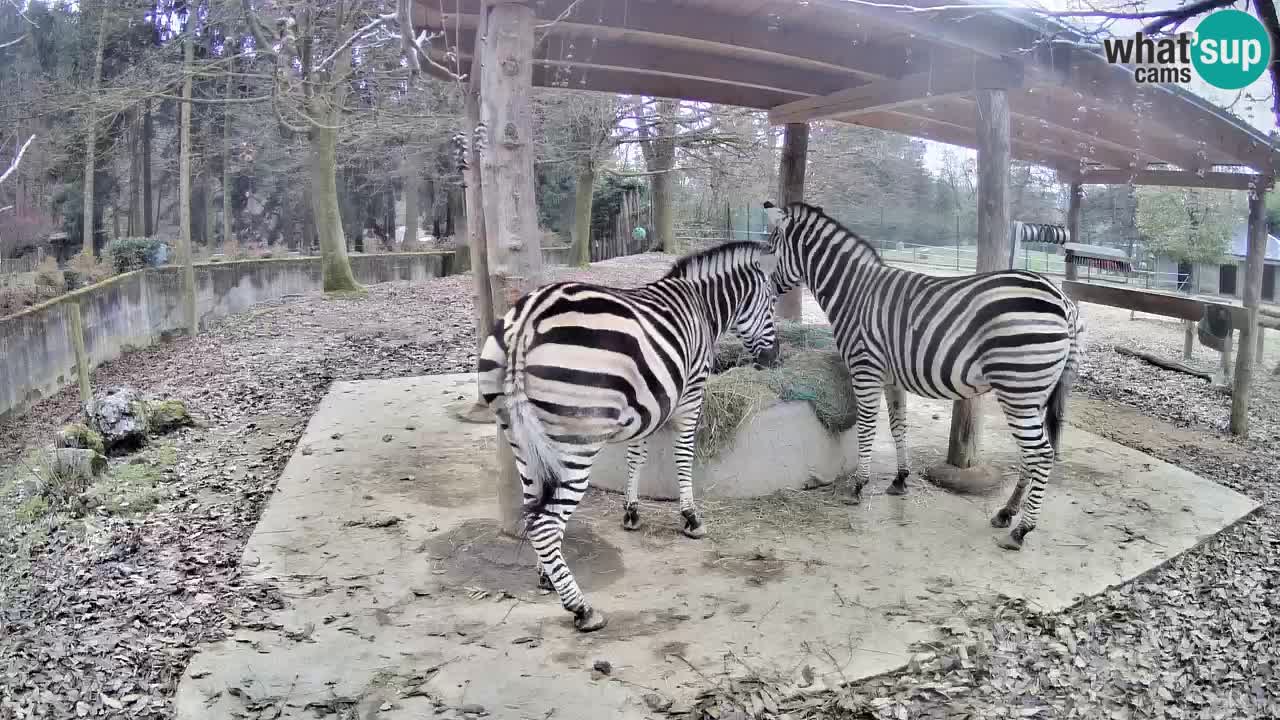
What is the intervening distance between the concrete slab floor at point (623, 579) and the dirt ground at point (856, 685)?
178mm

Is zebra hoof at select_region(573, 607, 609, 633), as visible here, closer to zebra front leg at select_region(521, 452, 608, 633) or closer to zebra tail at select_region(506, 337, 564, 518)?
zebra front leg at select_region(521, 452, 608, 633)

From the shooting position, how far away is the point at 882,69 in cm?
636

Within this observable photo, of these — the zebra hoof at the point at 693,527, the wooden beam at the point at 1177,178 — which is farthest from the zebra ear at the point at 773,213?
the wooden beam at the point at 1177,178

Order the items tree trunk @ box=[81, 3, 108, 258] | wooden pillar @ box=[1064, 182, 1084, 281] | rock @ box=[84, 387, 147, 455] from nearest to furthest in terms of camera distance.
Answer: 1. rock @ box=[84, 387, 147, 455]
2. wooden pillar @ box=[1064, 182, 1084, 281]
3. tree trunk @ box=[81, 3, 108, 258]

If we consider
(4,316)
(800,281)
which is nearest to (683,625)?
(800,281)

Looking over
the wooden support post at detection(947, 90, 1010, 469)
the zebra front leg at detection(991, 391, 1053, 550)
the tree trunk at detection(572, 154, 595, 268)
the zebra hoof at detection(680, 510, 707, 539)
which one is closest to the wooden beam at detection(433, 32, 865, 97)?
the wooden support post at detection(947, 90, 1010, 469)

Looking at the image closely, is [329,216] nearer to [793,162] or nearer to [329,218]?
[329,218]

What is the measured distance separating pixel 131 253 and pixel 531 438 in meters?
14.3

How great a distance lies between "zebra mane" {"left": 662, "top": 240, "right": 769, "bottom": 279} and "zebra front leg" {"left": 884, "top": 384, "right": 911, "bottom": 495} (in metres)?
1.60

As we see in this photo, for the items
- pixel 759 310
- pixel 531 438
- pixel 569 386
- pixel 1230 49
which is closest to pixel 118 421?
pixel 531 438

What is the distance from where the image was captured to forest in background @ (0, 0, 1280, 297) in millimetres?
9719

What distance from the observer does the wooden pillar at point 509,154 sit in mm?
4414

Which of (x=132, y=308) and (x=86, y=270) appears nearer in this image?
(x=132, y=308)

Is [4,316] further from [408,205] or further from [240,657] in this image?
[408,205]
